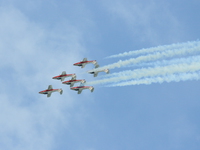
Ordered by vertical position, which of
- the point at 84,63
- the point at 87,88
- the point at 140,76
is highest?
the point at 84,63

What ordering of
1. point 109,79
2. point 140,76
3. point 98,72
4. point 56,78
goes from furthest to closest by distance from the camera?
point 56,78, point 98,72, point 109,79, point 140,76

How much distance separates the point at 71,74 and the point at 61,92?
4.98 meters

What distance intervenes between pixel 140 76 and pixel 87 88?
804 inches

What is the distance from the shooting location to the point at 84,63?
100 m

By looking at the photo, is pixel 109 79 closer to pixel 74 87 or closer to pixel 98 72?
pixel 98 72

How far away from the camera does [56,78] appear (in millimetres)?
101688

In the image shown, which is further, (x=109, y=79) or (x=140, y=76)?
(x=109, y=79)

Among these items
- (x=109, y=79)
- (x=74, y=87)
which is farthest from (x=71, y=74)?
(x=109, y=79)

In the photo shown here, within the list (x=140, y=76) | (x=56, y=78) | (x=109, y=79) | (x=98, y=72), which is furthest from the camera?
(x=56, y=78)

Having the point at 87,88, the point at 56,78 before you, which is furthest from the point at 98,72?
the point at 56,78

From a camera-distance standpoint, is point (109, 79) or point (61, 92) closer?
point (109, 79)

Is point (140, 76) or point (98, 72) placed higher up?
point (98, 72)

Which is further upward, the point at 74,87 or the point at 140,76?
the point at 74,87

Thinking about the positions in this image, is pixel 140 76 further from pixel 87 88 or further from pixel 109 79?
pixel 87 88
